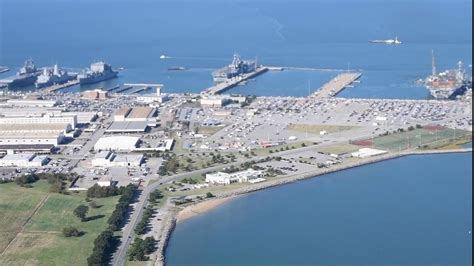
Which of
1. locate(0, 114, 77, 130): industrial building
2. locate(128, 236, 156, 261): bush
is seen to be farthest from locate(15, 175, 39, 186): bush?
locate(0, 114, 77, 130): industrial building

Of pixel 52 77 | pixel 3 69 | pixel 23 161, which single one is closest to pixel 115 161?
pixel 23 161

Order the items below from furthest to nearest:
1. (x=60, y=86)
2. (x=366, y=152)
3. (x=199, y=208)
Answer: (x=60, y=86) → (x=366, y=152) → (x=199, y=208)

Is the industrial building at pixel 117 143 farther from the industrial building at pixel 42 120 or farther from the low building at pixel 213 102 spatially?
the low building at pixel 213 102

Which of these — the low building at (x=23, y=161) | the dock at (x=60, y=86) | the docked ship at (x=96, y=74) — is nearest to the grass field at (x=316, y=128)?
the low building at (x=23, y=161)

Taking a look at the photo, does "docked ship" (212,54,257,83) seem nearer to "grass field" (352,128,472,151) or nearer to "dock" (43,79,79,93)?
"dock" (43,79,79,93)

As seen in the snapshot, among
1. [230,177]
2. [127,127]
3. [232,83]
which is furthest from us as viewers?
[232,83]

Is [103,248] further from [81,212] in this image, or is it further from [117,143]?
[117,143]

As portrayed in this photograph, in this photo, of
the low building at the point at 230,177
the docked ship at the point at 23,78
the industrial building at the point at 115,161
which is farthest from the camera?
the docked ship at the point at 23,78

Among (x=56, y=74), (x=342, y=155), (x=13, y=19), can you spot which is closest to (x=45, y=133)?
(x=342, y=155)
